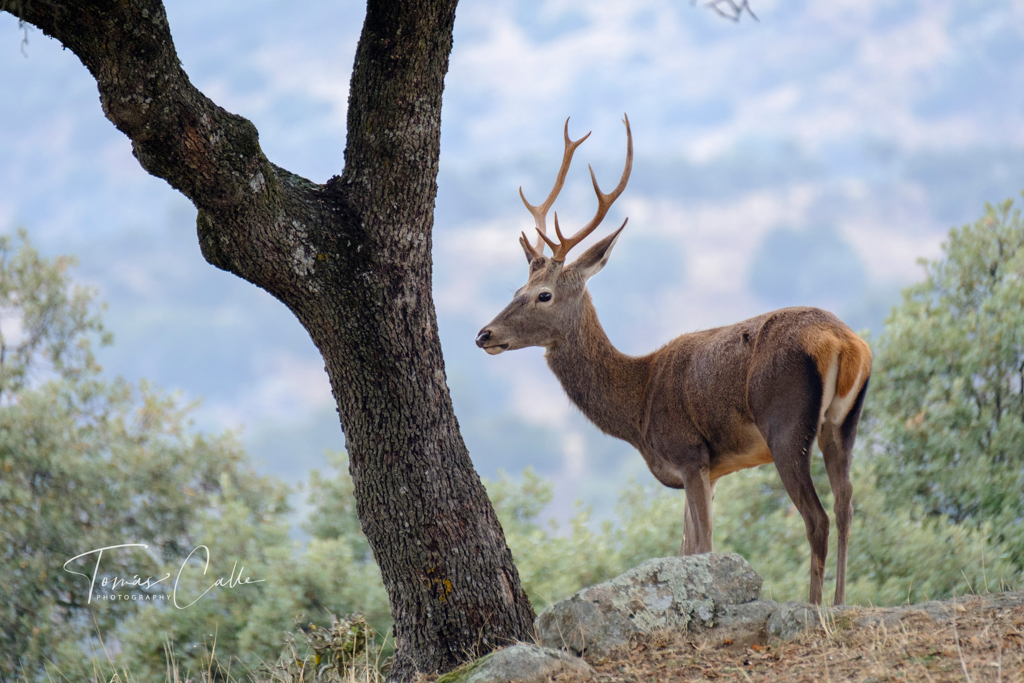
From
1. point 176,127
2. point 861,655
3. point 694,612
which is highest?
point 176,127

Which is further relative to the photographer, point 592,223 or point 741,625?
point 592,223

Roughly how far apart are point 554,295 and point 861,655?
9.87 ft

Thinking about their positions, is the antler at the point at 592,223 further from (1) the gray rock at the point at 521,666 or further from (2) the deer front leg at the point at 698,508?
(1) the gray rock at the point at 521,666

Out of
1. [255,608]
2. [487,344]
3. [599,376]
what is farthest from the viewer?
[255,608]

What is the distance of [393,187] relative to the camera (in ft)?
16.3

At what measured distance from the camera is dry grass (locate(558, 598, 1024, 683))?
13.1 ft

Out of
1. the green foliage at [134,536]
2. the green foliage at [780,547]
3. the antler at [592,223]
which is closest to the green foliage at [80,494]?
the green foliage at [134,536]

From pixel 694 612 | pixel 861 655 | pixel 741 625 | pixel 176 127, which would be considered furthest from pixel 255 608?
pixel 861 655

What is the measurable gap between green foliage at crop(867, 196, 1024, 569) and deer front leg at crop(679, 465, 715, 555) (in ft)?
13.9

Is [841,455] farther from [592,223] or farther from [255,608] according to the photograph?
[255,608]

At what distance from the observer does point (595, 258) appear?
20.9ft

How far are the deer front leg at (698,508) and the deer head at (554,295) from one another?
1352 millimetres

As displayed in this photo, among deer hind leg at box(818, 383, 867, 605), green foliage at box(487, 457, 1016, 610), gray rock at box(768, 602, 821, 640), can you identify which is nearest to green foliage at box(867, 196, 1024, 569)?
green foliage at box(487, 457, 1016, 610)

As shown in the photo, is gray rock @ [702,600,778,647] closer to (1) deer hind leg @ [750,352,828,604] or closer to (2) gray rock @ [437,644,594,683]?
(1) deer hind leg @ [750,352,828,604]
